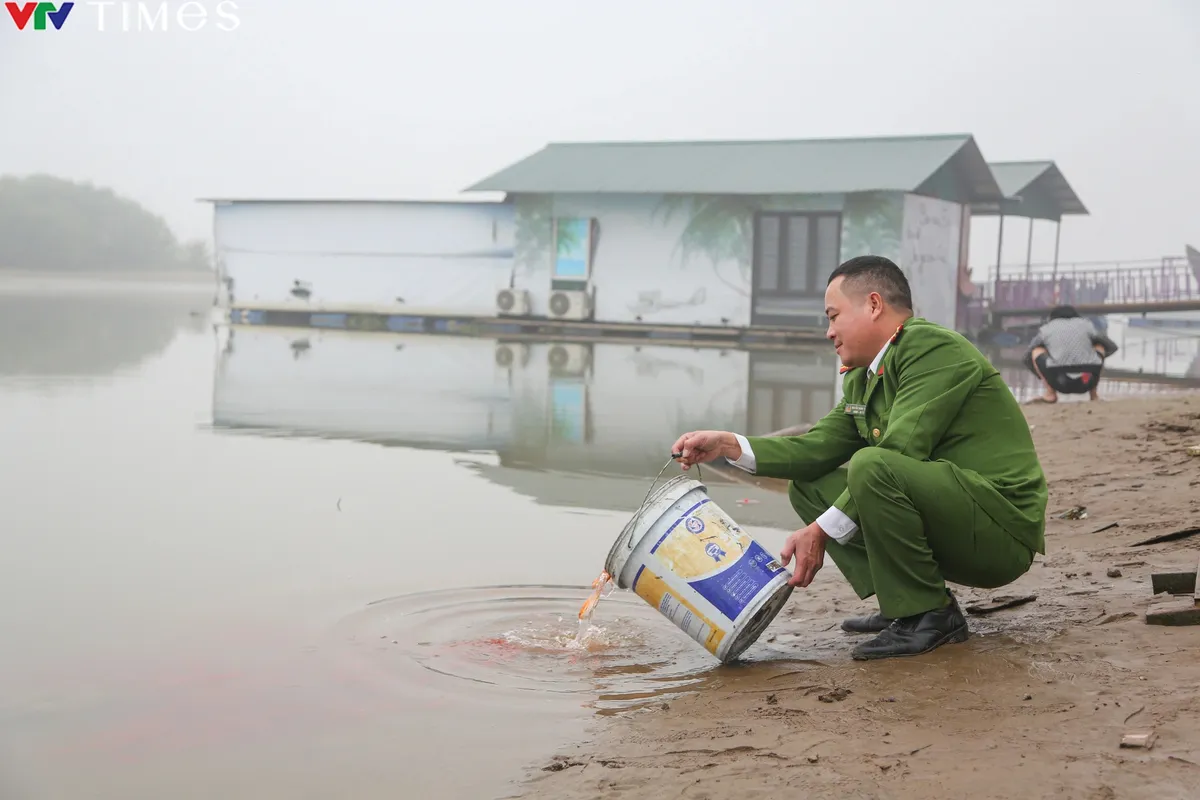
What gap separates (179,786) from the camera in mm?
2555

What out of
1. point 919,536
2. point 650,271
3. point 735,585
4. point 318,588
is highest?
point 650,271

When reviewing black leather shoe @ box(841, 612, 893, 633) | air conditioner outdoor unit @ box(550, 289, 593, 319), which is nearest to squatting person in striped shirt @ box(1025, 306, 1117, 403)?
black leather shoe @ box(841, 612, 893, 633)

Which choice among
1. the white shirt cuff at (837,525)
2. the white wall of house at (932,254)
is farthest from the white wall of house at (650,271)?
the white shirt cuff at (837,525)

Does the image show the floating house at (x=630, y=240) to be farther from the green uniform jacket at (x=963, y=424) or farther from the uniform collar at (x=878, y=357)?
the green uniform jacket at (x=963, y=424)

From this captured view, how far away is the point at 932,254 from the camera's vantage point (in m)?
22.9

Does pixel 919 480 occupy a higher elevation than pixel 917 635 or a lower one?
higher

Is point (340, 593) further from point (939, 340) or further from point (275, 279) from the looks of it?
point (275, 279)

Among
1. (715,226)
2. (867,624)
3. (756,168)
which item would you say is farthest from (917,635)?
(756,168)

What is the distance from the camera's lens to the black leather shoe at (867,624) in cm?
358

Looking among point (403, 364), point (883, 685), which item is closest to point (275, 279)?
point (403, 364)

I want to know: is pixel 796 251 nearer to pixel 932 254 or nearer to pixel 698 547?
pixel 932 254

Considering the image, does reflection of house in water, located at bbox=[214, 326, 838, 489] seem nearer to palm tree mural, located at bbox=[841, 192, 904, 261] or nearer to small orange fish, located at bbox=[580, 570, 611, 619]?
small orange fish, located at bbox=[580, 570, 611, 619]

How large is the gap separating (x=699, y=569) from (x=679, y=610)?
13 cm

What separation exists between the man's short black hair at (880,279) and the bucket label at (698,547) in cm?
77
